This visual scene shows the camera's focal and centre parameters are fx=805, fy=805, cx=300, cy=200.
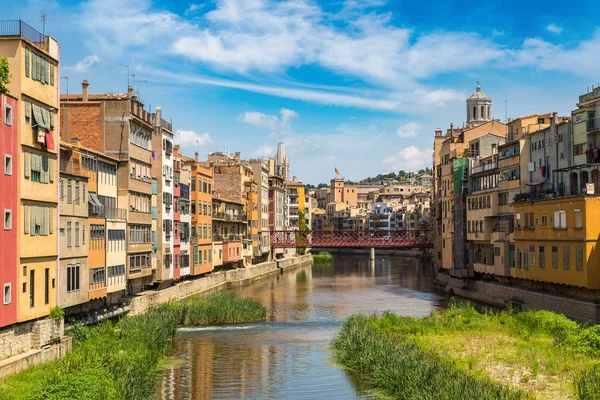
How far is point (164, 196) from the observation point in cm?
5722

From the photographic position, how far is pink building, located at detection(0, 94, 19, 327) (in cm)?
2866

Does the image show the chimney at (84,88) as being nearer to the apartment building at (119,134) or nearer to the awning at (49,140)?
the apartment building at (119,134)

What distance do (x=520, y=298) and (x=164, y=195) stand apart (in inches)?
995

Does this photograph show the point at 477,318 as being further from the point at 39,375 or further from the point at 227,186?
the point at 227,186

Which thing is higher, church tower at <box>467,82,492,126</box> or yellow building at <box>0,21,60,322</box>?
church tower at <box>467,82,492,126</box>

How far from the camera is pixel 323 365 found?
3475 cm

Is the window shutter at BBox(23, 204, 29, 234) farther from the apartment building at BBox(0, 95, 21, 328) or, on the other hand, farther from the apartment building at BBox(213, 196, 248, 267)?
the apartment building at BBox(213, 196, 248, 267)

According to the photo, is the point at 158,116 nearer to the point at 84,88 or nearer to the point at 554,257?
the point at 84,88

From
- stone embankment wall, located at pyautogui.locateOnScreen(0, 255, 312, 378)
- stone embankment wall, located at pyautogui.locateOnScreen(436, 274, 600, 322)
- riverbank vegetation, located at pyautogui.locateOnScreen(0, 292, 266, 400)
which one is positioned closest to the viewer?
riverbank vegetation, located at pyautogui.locateOnScreen(0, 292, 266, 400)

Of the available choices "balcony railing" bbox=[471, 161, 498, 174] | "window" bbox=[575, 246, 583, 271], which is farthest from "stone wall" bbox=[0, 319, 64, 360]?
"balcony railing" bbox=[471, 161, 498, 174]

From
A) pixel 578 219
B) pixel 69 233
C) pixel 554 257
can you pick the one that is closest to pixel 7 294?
pixel 69 233

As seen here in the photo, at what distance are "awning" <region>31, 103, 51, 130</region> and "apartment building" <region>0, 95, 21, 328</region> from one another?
4.76 ft

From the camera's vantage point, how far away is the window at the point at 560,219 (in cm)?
4588

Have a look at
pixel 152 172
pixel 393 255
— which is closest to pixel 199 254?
pixel 152 172
